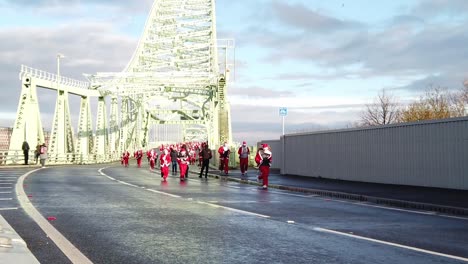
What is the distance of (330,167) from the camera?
93.8 feet

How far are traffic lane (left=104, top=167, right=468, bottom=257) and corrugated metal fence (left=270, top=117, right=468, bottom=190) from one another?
18.2ft

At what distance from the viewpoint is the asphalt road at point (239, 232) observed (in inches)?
305

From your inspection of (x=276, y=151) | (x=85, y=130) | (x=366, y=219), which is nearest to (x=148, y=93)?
(x=85, y=130)

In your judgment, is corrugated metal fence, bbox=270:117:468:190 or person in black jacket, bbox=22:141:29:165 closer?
corrugated metal fence, bbox=270:117:468:190

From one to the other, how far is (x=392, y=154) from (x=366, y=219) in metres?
12.1

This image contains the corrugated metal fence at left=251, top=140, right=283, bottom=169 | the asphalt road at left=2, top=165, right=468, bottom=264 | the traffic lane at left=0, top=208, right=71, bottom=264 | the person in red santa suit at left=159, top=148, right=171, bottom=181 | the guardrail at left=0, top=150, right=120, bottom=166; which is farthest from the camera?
the guardrail at left=0, top=150, right=120, bottom=166

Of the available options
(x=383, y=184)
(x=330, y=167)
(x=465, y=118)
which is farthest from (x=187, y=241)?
(x=330, y=167)

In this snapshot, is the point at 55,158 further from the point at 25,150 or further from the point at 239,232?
the point at 239,232

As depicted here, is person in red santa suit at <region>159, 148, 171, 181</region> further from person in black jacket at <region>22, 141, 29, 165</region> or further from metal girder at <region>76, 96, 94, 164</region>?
metal girder at <region>76, 96, 94, 164</region>

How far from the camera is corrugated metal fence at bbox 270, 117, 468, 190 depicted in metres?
20.5

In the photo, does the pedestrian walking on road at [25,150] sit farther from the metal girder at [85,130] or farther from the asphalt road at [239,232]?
the asphalt road at [239,232]

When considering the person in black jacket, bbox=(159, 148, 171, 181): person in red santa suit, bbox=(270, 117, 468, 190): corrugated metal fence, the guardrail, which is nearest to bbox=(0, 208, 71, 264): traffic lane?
bbox=(270, 117, 468, 190): corrugated metal fence

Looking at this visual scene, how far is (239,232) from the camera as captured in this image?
9.89 meters

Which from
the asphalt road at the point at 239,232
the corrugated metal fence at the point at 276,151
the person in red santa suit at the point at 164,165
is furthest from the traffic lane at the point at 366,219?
the corrugated metal fence at the point at 276,151
